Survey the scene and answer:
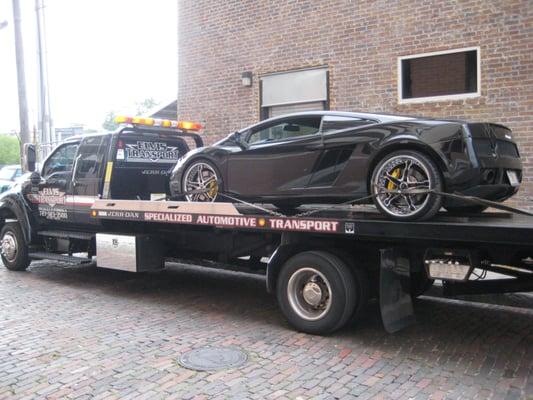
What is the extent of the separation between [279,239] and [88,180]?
130 inches

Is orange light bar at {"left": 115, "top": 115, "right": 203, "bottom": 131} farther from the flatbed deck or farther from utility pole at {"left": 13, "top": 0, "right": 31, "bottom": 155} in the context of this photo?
utility pole at {"left": 13, "top": 0, "right": 31, "bottom": 155}

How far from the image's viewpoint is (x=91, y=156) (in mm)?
7785

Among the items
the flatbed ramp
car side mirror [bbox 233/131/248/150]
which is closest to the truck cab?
the flatbed ramp

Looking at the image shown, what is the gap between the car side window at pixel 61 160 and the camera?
8.13m

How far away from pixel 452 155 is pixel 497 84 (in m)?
5.20

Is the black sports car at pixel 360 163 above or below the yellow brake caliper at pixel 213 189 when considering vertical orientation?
above

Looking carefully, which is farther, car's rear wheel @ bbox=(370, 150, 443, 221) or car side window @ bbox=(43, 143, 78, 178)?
car side window @ bbox=(43, 143, 78, 178)

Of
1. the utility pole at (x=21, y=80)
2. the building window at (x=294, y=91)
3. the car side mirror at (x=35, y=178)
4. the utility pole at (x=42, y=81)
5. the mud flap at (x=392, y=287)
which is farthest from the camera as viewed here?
the utility pole at (x=42, y=81)

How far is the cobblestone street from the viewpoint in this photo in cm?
404

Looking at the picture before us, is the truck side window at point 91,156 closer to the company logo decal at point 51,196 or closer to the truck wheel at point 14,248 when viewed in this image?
the company logo decal at point 51,196

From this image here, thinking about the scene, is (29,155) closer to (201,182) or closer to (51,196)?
(51,196)

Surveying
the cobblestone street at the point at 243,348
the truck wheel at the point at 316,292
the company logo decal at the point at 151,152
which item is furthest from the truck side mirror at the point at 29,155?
the truck wheel at the point at 316,292

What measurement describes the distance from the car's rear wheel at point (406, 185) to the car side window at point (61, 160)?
16.4 ft

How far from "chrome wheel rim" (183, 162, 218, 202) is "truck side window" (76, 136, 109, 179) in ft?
5.55
